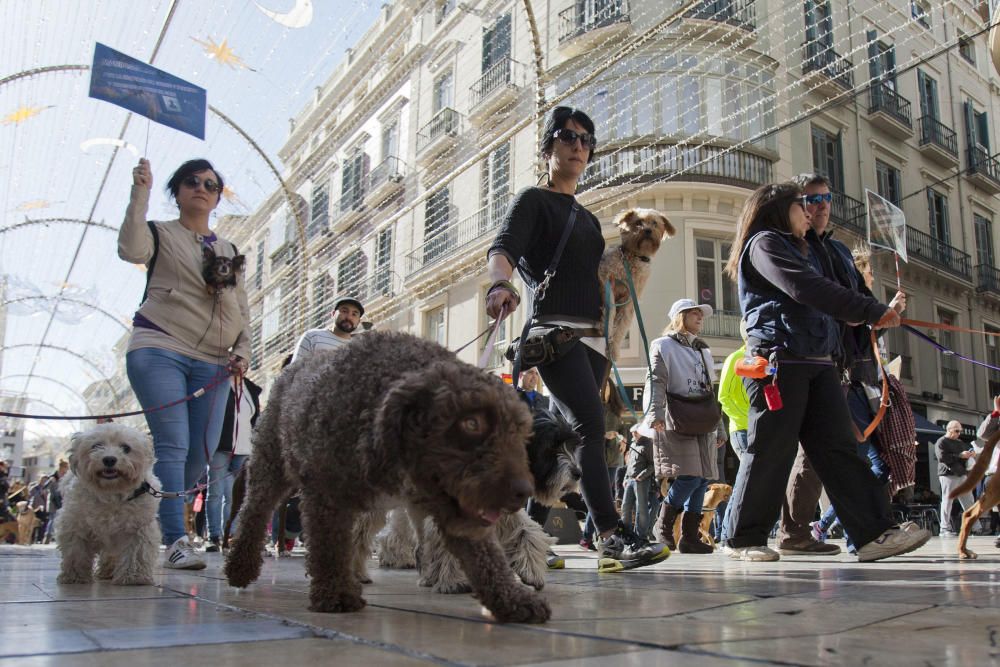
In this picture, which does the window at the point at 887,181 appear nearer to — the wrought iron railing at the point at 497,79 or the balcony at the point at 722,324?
the balcony at the point at 722,324

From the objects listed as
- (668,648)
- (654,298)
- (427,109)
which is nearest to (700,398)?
(668,648)

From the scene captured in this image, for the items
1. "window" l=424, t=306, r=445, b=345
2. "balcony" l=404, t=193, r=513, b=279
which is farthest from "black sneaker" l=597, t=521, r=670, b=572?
"window" l=424, t=306, r=445, b=345

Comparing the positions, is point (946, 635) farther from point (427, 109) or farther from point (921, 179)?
point (921, 179)

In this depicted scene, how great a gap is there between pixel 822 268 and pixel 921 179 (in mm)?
21339

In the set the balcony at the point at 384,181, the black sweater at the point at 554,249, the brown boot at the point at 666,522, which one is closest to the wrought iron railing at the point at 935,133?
the balcony at the point at 384,181

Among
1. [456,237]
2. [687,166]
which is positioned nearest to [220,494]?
[456,237]

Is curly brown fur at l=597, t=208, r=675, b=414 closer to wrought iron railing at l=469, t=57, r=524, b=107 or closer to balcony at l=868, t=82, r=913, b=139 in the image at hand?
wrought iron railing at l=469, t=57, r=524, b=107

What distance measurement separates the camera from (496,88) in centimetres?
1800

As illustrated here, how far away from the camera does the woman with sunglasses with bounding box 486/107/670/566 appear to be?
11.9 feet

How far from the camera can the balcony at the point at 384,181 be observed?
19.5 meters

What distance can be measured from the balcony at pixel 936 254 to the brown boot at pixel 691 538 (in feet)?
56.4

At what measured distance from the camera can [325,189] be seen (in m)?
19.4

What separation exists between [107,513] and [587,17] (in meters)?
14.9

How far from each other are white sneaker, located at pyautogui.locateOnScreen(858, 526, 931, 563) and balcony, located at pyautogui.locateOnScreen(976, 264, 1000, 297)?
74.5 feet
